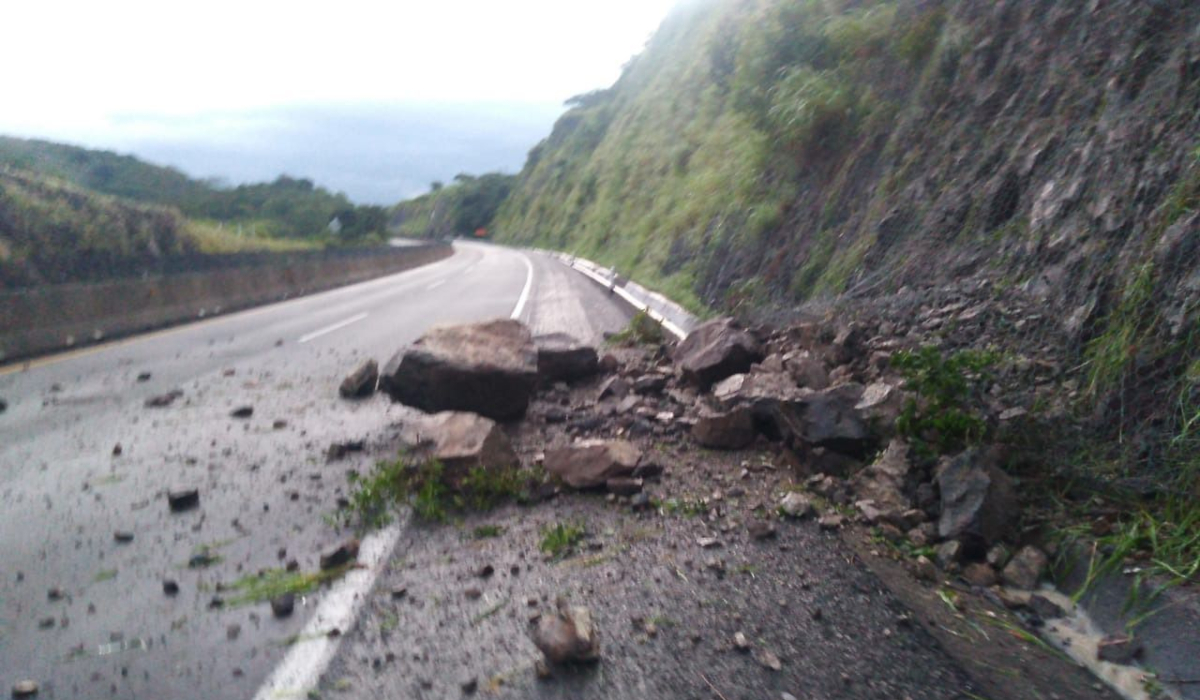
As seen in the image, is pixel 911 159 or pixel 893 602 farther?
pixel 911 159

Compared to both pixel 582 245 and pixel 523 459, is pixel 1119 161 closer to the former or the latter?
pixel 523 459

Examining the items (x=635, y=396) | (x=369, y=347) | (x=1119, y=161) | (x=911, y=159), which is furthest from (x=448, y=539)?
(x=369, y=347)

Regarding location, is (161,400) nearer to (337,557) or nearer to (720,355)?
(337,557)

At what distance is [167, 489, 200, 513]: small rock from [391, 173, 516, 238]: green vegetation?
96.8 meters

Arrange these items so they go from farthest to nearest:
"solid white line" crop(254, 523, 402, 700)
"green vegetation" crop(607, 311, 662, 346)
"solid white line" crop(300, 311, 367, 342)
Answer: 1. "solid white line" crop(300, 311, 367, 342)
2. "green vegetation" crop(607, 311, 662, 346)
3. "solid white line" crop(254, 523, 402, 700)

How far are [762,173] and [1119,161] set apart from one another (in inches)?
354

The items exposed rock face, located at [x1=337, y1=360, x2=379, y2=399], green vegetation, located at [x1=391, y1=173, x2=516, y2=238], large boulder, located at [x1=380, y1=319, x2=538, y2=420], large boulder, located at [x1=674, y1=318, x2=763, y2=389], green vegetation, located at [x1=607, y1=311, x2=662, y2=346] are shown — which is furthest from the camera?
green vegetation, located at [x1=391, y1=173, x2=516, y2=238]

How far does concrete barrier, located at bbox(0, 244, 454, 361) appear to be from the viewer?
13.2 meters

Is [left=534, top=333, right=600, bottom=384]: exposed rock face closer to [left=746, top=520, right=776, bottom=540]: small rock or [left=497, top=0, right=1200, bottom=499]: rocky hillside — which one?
[left=497, top=0, right=1200, bottom=499]: rocky hillside

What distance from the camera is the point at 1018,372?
5.67 m

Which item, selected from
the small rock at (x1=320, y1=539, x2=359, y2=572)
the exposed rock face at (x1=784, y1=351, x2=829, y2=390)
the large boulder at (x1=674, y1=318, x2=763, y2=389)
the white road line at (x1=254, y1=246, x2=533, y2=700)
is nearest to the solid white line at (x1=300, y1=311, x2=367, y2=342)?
the large boulder at (x1=674, y1=318, x2=763, y2=389)

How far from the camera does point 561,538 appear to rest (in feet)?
16.3

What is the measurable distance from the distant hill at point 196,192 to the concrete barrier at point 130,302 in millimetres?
3676

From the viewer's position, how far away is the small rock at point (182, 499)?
5734mm
